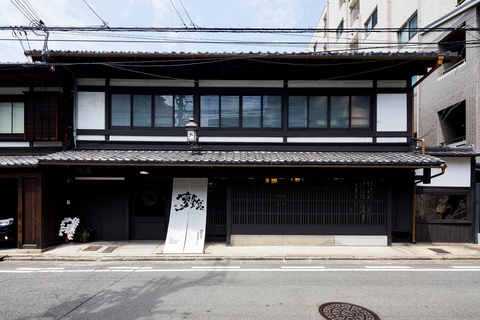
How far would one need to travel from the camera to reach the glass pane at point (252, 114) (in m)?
10.6

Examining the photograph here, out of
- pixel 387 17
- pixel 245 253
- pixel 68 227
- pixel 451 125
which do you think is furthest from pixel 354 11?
pixel 68 227

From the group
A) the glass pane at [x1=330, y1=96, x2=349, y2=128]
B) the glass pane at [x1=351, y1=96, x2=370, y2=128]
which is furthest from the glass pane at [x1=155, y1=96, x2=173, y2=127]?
the glass pane at [x1=351, y1=96, x2=370, y2=128]

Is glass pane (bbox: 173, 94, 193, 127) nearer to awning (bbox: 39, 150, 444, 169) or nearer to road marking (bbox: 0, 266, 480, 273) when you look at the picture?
awning (bbox: 39, 150, 444, 169)

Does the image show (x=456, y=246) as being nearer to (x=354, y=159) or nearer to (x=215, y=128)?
(x=354, y=159)

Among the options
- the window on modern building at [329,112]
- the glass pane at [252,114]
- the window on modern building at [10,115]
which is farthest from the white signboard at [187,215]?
the window on modern building at [10,115]

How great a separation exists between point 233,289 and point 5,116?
36.6ft

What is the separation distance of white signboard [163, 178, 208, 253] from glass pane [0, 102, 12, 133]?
7.03 meters

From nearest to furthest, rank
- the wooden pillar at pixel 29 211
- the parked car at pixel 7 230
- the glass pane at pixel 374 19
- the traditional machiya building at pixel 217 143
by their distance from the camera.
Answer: the wooden pillar at pixel 29 211 → the parked car at pixel 7 230 → the traditional machiya building at pixel 217 143 → the glass pane at pixel 374 19

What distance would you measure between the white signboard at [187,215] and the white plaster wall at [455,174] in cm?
847

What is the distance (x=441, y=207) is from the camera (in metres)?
10.4

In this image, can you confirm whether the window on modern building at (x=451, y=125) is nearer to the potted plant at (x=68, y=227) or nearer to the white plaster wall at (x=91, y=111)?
the white plaster wall at (x=91, y=111)

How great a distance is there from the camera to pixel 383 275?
22.9 feet

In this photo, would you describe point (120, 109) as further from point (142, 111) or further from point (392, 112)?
point (392, 112)

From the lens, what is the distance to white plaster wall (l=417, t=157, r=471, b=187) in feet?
33.4
